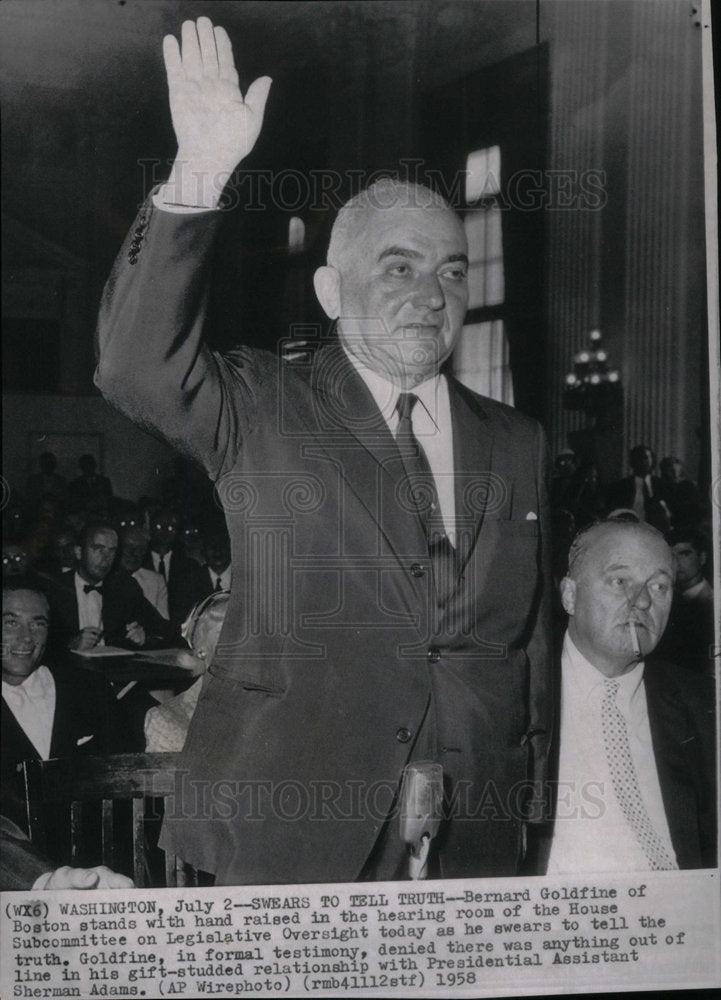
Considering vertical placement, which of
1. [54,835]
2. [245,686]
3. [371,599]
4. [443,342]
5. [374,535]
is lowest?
[54,835]

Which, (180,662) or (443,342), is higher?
(443,342)

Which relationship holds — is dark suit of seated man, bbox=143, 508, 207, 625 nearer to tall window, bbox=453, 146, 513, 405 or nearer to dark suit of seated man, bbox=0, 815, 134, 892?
dark suit of seated man, bbox=0, 815, 134, 892

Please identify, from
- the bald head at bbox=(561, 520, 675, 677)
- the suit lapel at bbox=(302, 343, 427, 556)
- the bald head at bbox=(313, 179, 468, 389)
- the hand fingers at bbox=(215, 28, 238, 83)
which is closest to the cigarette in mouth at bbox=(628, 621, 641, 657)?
the bald head at bbox=(561, 520, 675, 677)

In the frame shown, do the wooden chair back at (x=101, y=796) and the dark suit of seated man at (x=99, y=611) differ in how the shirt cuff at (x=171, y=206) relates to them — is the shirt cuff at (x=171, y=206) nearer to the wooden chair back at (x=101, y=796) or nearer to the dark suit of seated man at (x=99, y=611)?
the dark suit of seated man at (x=99, y=611)

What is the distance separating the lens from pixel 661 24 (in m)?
2.90

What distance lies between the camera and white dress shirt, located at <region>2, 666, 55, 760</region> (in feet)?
8.68

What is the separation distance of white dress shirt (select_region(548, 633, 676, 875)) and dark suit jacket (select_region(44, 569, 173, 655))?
3.61 feet

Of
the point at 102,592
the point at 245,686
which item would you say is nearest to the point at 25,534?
the point at 102,592

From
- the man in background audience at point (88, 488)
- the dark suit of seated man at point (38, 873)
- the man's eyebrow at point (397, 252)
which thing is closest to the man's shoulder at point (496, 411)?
the man's eyebrow at point (397, 252)

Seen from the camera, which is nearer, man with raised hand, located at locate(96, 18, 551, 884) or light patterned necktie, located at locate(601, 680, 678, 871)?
man with raised hand, located at locate(96, 18, 551, 884)

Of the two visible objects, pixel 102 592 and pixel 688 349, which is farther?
pixel 688 349

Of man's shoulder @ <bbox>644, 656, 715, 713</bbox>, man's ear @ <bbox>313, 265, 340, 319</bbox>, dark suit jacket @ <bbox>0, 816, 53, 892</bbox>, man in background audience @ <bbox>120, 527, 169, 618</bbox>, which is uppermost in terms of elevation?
man's ear @ <bbox>313, 265, 340, 319</bbox>

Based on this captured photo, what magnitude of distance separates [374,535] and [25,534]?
0.91m

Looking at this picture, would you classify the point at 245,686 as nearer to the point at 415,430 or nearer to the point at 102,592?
the point at 102,592
